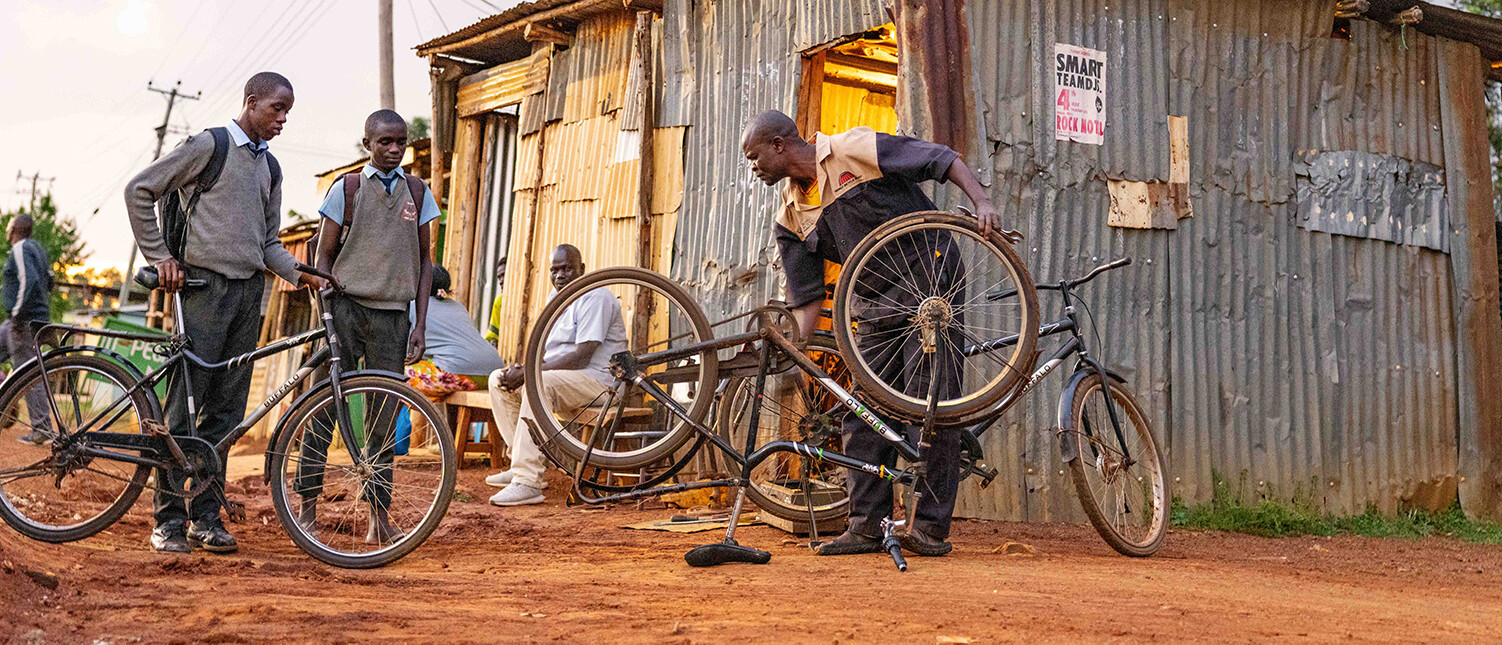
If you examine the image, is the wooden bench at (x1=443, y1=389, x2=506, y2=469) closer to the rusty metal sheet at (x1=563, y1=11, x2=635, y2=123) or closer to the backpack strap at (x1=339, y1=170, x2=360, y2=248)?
the rusty metal sheet at (x1=563, y1=11, x2=635, y2=123)

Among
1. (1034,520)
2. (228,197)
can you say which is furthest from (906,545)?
(228,197)

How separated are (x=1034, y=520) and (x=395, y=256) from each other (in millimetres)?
3817

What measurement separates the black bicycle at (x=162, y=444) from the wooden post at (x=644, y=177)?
3.45 metres

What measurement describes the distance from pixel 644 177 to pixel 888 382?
12.7ft

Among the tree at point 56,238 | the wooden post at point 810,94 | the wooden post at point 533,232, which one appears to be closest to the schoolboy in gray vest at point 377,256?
the wooden post at point 810,94

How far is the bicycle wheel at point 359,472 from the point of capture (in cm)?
444

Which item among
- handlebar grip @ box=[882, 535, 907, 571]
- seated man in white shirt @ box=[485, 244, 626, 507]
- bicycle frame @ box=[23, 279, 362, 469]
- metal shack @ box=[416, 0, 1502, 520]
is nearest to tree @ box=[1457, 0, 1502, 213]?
metal shack @ box=[416, 0, 1502, 520]

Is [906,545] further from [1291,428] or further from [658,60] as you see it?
[658,60]

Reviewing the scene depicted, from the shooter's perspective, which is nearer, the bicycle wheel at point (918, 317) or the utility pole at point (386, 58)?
the bicycle wheel at point (918, 317)

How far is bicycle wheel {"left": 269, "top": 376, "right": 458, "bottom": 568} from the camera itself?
444 centimetres

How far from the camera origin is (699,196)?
25.2 feet

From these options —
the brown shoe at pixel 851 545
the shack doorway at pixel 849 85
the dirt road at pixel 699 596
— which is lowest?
the dirt road at pixel 699 596

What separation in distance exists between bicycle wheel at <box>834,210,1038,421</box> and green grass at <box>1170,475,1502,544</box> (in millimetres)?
2853

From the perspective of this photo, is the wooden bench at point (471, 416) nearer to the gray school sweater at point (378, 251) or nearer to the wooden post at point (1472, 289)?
the gray school sweater at point (378, 251)
